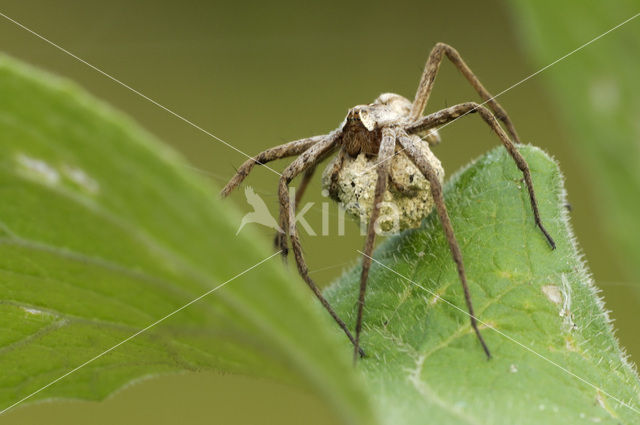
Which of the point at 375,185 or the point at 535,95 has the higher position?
the point at 375,185

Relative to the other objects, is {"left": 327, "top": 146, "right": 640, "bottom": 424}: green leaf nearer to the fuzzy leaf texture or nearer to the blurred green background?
the fuzzy leaf texture

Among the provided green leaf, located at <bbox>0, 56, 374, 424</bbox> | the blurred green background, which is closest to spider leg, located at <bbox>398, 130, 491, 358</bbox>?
green leaf, located at <bbox>0, 56, 374, 424</bbox>

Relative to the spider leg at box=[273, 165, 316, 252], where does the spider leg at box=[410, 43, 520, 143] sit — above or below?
above

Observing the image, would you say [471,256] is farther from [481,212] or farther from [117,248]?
[117,248]

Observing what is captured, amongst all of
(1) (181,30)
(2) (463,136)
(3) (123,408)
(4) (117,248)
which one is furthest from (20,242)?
(1) (181,30)

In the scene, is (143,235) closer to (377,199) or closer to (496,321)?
(496,321)

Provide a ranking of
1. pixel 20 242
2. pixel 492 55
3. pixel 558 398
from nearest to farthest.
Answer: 1. pixel 20 242
2. pixel 558 398
3. pixel 492 55
